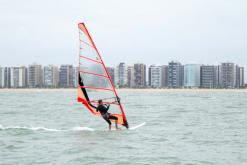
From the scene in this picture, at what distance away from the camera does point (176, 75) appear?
17138 cm

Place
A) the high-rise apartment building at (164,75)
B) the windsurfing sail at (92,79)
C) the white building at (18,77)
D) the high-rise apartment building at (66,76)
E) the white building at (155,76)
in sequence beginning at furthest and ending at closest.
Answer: the high-rise apartment building at (66,76) < the high-rise apartment building at (164,75) < the white building at (155,76) < the white building at (18,77) < the windsurfing sail at (92,79)

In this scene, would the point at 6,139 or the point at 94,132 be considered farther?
the point at 94,132

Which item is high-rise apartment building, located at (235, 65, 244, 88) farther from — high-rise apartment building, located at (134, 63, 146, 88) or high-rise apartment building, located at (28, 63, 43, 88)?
high-rise apartment building, located at (28, 63, 43, 88)

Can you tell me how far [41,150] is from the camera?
15812mm

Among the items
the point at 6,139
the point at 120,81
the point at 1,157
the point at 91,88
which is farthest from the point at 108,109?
the point at 120,81

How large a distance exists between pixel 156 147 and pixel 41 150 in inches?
145

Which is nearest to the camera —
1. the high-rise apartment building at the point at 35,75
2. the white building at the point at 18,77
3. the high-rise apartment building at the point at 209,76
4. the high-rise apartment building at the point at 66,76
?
the high-rise apartment building at the point at 209,76

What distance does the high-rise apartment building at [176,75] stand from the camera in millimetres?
171125

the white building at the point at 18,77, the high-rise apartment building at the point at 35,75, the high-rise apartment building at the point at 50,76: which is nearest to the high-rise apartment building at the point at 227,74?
the high-rise apartment building at the point at 50,76

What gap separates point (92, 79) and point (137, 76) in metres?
152

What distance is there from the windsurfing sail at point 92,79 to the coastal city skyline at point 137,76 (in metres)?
148

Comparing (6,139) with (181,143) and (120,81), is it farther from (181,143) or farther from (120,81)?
(120,81)

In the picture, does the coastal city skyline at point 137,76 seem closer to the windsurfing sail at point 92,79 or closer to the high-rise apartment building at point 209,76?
the high-rise apartment building at point 209,76

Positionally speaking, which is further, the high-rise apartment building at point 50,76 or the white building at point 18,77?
the high-rise apartment building at point 50,76
